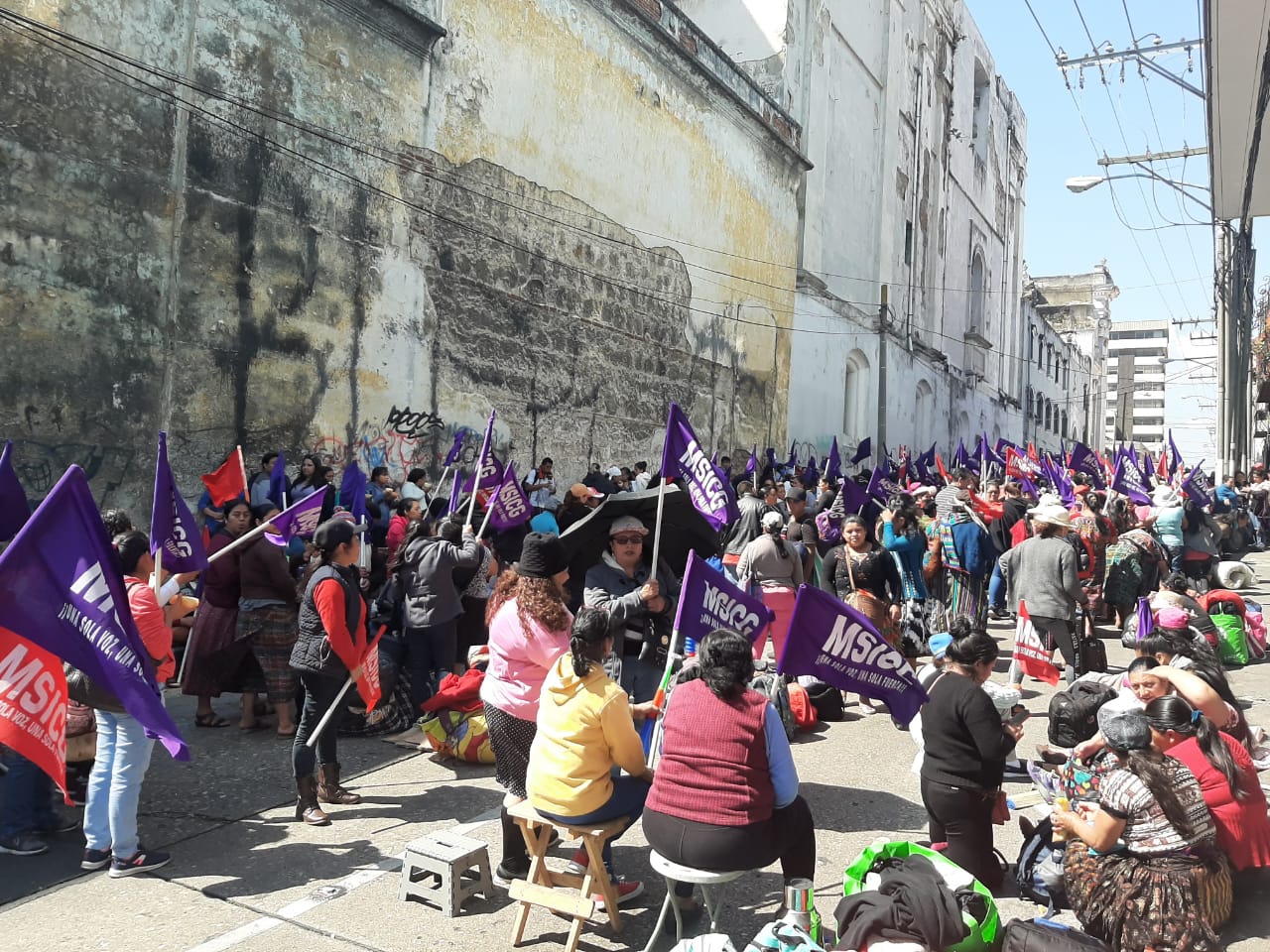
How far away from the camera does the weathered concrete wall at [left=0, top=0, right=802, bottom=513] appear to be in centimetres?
1009

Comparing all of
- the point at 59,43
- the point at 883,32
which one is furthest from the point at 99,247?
the point at 883,32

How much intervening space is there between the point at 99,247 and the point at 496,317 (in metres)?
6.52

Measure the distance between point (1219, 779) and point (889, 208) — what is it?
1262 inches

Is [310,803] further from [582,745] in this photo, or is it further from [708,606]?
[708,606]

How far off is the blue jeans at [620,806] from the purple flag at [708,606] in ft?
3.01

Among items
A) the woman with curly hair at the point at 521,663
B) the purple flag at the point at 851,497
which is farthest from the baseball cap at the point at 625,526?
the purple flag at the point at 851,497

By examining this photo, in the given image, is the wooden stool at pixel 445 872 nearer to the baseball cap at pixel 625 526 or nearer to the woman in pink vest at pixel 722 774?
the woman in pink vest at pixel 722 774

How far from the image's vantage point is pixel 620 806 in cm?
417

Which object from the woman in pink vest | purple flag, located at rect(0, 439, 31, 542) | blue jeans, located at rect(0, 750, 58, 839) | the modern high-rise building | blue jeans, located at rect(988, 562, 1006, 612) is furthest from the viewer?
the modern high-rise building

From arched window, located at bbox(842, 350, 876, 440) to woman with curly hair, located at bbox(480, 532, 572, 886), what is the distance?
90.2 feet

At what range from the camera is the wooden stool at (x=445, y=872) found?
14.4 feet

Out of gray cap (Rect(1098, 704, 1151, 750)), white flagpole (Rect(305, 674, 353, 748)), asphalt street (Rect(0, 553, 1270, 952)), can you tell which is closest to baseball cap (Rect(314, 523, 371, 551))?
white flagpole (Rect(305, 674, 353, 748))

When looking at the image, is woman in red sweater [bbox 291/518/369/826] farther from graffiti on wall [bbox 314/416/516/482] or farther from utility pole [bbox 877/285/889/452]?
utility pole [bbox 877/285/889/452]

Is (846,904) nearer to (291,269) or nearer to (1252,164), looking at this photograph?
(291,269)
